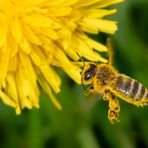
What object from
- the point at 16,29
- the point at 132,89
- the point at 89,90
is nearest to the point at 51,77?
the point at 89,90

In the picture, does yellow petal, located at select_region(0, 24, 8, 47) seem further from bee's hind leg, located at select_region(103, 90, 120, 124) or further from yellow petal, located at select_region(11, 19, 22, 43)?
bee's hind leg, located at select_region(103, 90, 120, 124)

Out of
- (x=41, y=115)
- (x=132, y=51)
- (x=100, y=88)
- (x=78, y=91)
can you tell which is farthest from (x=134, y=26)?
(x=100, y=88)

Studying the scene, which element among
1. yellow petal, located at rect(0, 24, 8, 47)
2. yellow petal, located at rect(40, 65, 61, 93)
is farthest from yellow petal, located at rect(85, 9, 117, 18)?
yellow petal, located at rect(0, 24, 8, 47)

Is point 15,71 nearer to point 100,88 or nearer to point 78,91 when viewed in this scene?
point 100,88

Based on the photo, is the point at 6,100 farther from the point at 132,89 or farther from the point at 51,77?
the point at 132,89

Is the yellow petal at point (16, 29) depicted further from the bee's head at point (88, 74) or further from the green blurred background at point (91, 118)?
the green blurred background at point (91, 118)
